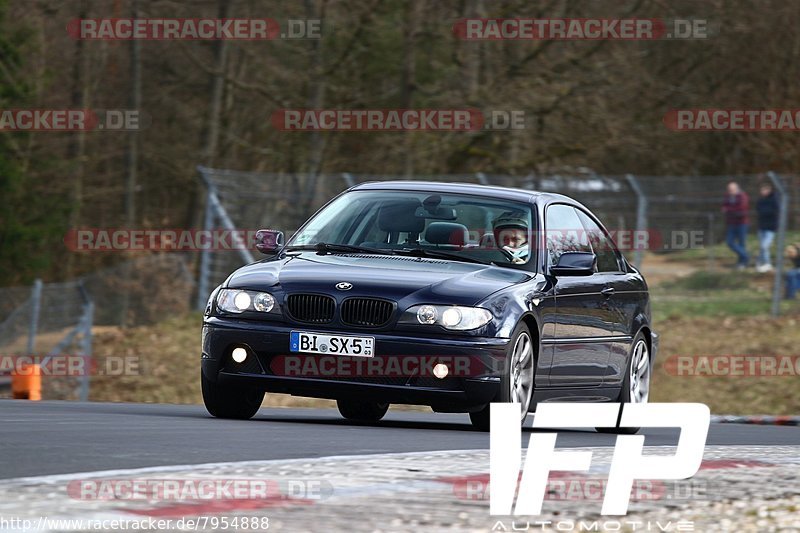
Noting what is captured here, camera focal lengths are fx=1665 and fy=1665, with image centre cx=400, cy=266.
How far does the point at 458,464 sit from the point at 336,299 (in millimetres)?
2425

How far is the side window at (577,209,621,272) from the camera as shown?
39.5 feet

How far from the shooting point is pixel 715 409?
68.9 feet

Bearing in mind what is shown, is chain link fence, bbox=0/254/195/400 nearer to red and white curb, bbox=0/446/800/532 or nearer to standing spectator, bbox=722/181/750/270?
standing spectator, bbox=722/181/750/270

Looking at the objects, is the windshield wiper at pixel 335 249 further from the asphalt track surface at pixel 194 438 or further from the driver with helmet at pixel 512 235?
the asphalt track surface at pixel 194 438

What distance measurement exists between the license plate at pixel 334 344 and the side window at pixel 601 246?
2.73m

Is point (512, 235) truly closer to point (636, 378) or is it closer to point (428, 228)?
point (428, 228)

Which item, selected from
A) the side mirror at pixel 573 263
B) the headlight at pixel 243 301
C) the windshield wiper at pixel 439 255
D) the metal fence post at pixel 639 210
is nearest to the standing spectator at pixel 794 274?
the metal fence post at pixel 639 210

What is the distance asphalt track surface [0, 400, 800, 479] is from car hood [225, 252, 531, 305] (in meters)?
0.82

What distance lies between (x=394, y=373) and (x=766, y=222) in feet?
49.6

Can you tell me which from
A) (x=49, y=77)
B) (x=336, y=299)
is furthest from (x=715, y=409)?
(x=49, y=77)

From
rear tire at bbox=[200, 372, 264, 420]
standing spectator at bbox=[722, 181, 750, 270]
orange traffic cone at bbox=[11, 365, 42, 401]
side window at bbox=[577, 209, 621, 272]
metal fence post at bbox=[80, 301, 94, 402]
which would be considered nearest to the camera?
rear tire at bbox=[200, 372, 264, 420]

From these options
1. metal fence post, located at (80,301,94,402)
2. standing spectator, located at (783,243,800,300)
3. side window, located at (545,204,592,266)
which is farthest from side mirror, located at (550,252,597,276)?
standing spectator, located at (783,243,800,300)

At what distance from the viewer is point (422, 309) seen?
9727 millimetres

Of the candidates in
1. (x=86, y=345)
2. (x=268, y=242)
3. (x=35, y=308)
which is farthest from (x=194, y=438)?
(x=86, y=345)
